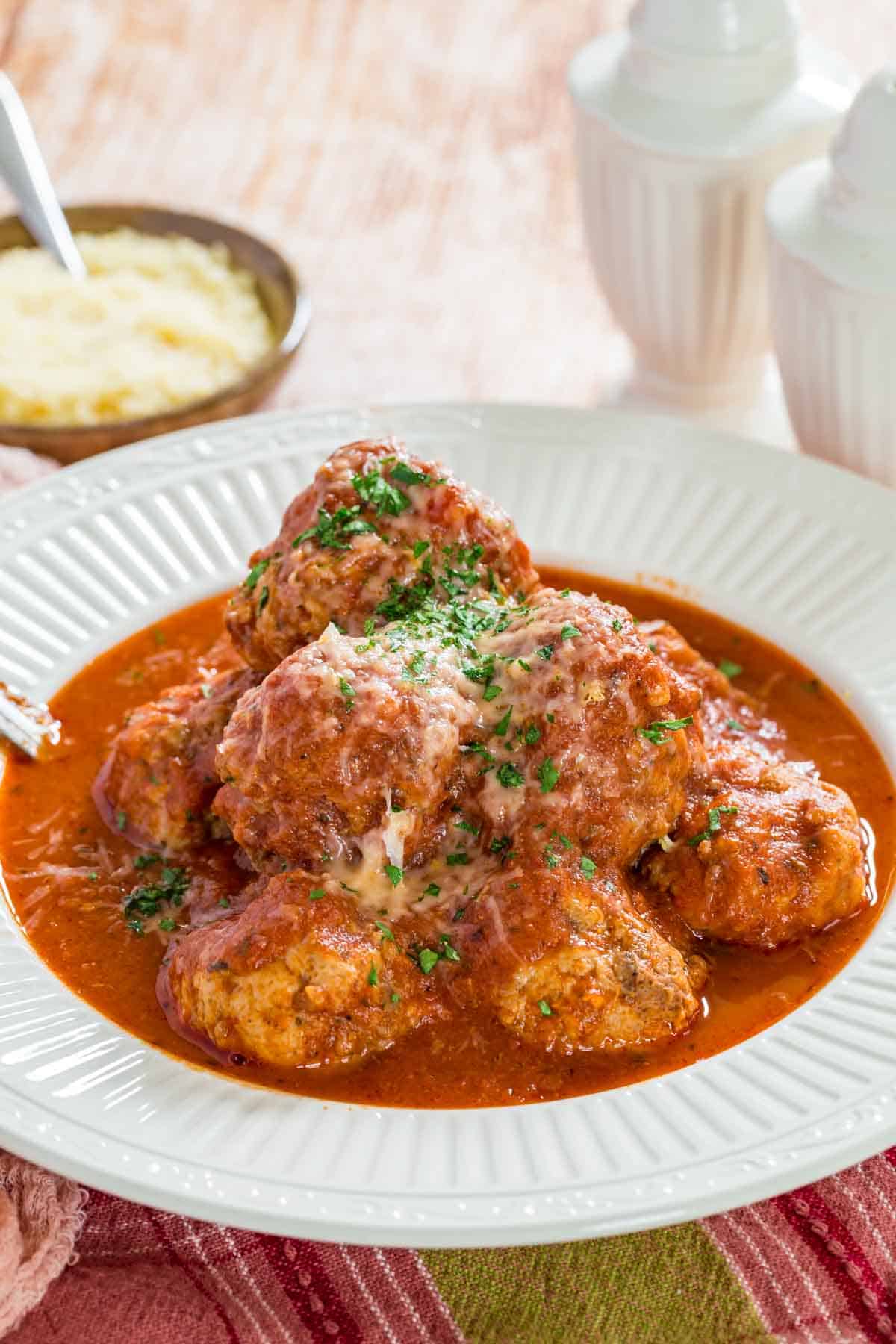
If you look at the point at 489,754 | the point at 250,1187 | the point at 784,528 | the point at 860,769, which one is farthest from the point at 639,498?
the point at 250,1187

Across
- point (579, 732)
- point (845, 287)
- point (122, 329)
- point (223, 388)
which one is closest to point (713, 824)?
point (579, 732)

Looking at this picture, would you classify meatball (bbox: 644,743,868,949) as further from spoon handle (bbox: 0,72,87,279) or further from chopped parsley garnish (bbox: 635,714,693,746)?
spoon handle (bbox: 0,72,87,279)

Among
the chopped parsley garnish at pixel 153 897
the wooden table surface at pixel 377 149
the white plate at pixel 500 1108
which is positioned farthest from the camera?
the wooden table surface at pixel 377 149

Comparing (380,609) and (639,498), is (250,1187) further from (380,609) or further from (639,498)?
(639,498)

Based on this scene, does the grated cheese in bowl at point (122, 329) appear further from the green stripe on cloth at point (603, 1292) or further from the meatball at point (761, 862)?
the green stripe on cloth at point (603, 1292)

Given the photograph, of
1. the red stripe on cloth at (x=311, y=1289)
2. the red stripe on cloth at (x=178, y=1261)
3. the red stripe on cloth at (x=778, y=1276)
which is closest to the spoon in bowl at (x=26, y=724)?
the red stripe on cloth at (x=178, y=1261)

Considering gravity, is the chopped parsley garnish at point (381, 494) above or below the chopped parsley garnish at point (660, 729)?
below
